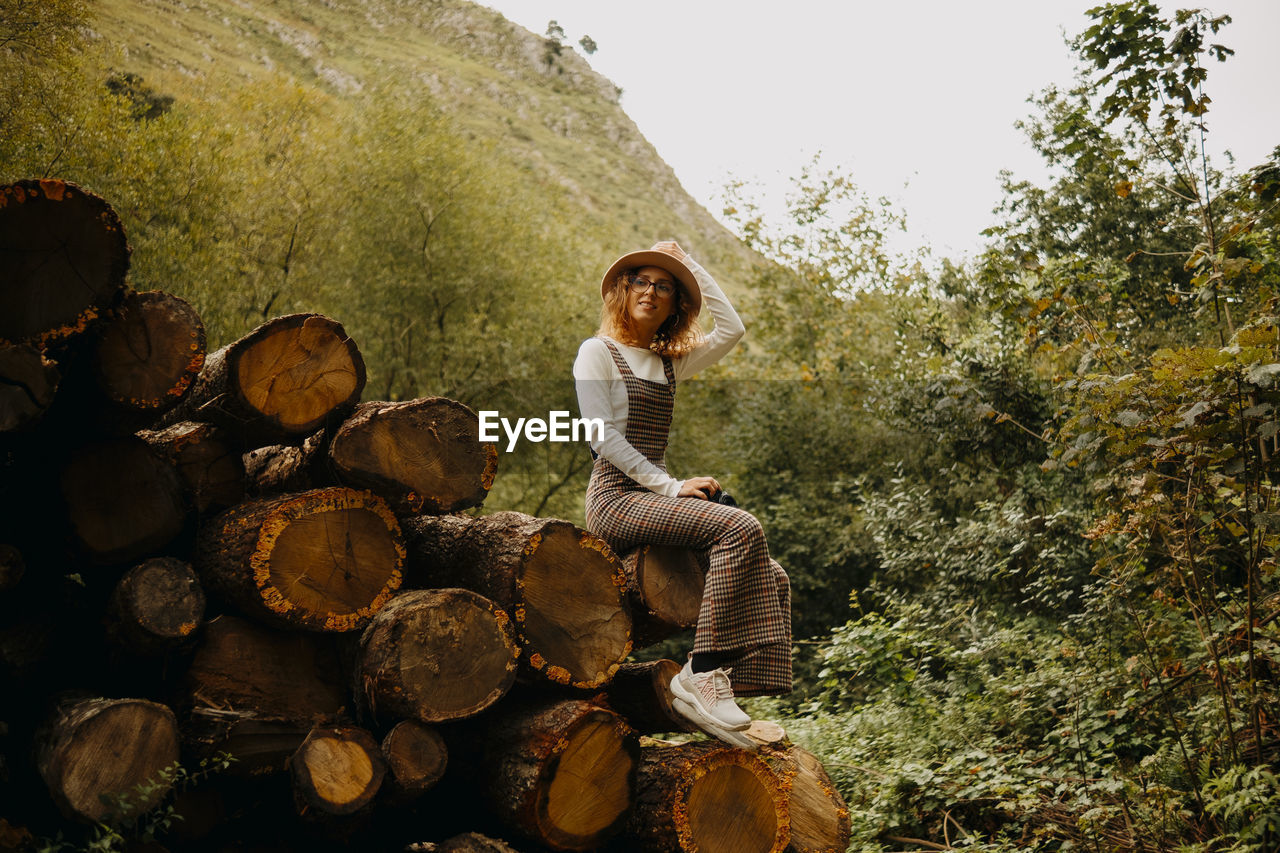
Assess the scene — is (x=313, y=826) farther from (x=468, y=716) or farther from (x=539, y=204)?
(x=539, y=204)

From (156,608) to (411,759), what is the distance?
0.88 meters

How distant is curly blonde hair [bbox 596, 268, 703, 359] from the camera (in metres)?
3.80

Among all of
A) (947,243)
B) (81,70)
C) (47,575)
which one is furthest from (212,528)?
(947,243)

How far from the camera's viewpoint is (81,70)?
424 inches

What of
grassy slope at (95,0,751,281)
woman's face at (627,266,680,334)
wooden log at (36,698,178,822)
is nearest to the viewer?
wooden log at (36,698,178,822)

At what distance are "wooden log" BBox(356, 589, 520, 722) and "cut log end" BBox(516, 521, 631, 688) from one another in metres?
0.12

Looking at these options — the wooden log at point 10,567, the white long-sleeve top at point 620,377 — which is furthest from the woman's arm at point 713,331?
the wooden log at point 10,567

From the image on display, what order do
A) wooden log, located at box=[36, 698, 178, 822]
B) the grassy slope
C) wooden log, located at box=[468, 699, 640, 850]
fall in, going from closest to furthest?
wooden log, located at box=[36, 698, 178, 822], wooden log, located at box=[468, 699, 640, 850], the grassy slope

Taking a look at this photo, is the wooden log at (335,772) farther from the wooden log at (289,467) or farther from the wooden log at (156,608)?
the wooden log at (289,467)

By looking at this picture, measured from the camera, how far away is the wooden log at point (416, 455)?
10.1 feet

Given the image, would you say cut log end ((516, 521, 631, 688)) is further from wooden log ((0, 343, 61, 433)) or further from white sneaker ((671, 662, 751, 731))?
wooden log ((0, 343, 61, 433))

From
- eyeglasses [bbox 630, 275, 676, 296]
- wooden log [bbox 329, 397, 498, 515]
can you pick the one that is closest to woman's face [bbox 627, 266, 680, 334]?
eyeglasses [bbox 630, 275, 676, 296]

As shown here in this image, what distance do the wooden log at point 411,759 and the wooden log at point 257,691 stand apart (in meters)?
0.30

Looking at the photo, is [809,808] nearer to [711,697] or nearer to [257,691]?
[711,697]
